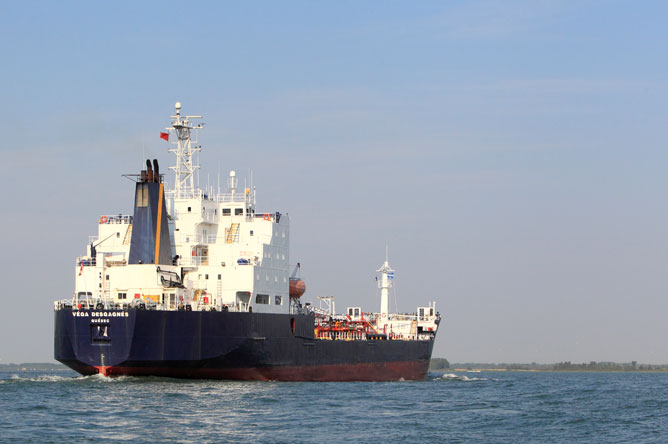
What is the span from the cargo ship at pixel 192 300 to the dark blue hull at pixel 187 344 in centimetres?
5

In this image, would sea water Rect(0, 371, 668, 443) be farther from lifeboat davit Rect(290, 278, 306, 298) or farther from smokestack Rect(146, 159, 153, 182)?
smokestack Rect(146, 159, 153, 182)

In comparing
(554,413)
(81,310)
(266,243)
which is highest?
(266,243)

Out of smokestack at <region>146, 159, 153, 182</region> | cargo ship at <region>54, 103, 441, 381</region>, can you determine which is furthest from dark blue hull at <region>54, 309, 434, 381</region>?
smokestack at <region>146, 159, 153, 182</region>

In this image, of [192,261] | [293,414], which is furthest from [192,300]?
[293,414]

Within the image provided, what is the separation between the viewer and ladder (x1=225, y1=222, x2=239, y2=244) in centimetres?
5281

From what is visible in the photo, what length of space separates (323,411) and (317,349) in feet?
56.5

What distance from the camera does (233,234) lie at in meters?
53.0

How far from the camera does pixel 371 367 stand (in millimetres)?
59656

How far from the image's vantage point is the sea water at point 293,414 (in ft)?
100

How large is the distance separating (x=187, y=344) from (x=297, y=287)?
12112 mm

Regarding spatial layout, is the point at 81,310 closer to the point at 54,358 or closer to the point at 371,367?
the point at 54,358

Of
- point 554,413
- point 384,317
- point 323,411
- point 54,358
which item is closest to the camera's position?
point 323,411

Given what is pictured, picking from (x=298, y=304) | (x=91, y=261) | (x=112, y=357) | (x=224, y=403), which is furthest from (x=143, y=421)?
(x=298, y=304)

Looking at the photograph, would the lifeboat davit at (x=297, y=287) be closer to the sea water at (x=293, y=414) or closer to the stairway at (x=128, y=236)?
the sea water at (x=293, y=414)
